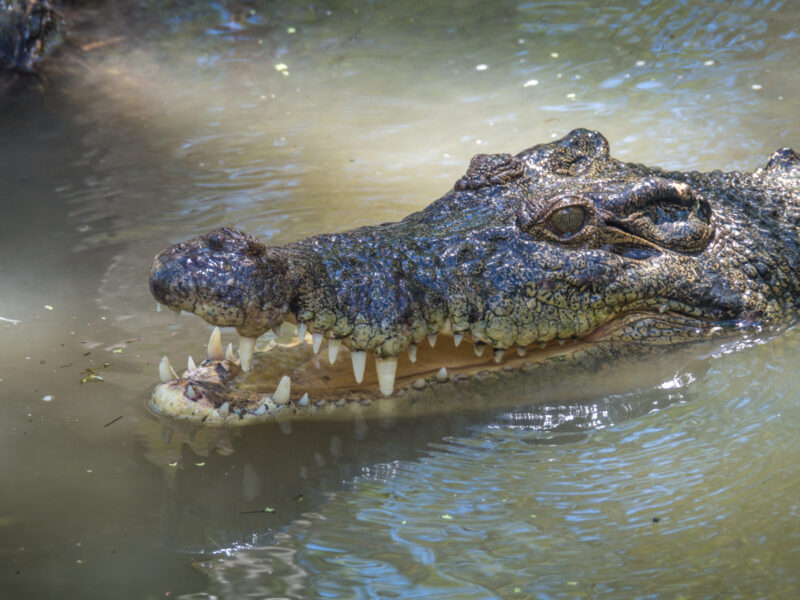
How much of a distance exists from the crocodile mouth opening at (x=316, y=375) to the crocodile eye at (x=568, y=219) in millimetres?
553

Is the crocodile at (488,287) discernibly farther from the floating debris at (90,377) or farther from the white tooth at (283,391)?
the floating debris at (90,377)

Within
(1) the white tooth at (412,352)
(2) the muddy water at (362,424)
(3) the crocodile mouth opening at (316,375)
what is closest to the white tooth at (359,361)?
(3) the crocodile mouth opening at (316,375)

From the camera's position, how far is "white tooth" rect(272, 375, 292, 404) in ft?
13.3

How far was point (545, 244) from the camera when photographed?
454 cm

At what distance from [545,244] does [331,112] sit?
515cm

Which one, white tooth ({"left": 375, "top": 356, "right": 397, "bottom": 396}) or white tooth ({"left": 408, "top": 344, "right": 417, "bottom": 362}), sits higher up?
white tooth ({"left": 408, "top": 344, "right": 417, "bottom": 362})

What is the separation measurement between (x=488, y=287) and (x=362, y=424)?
897 mm

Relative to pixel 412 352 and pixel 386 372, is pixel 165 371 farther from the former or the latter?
pixel 412 352

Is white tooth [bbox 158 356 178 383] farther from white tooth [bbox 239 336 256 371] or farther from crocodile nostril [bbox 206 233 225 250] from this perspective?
crocodile nostril [bbox 206 233 225 250]

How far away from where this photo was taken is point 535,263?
14.6 ft

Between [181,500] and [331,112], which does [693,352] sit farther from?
[331,112]

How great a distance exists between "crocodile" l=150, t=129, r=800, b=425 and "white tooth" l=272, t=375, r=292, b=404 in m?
0.01

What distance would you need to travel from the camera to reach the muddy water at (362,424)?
3336 mm

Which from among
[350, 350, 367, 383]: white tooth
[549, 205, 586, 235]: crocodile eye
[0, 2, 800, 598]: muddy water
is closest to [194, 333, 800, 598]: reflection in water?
[0, 2, 800, 598]: muddy water
